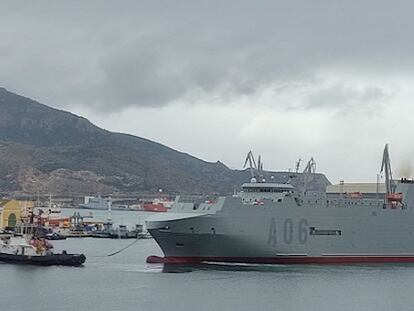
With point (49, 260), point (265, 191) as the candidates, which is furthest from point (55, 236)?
point (265, 191)

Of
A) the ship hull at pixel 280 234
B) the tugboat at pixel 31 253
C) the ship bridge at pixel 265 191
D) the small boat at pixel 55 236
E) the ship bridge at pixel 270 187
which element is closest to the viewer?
the ship hull at pixel 280 234

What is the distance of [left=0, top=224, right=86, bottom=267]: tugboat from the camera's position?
156ft

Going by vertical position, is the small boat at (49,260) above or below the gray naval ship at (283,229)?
below

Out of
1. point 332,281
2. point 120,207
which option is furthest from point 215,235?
point 120,207

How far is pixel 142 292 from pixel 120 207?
158 metres

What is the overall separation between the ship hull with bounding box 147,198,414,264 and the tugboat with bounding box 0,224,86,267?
15.8 feet

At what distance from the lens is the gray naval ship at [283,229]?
150ft

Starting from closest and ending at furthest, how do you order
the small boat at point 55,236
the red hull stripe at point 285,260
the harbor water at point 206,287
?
the harbor water at point 206,287 < the red hull stripe at point 285,260 < the small boat at point 55,236

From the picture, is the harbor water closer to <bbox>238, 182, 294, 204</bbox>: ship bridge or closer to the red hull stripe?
the red hull stripe

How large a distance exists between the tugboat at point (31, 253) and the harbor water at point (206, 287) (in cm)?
87

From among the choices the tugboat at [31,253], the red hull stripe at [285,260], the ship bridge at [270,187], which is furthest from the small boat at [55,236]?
the ship bridge at [270,187]

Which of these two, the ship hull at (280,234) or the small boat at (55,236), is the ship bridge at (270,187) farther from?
the small boat at (55,236)

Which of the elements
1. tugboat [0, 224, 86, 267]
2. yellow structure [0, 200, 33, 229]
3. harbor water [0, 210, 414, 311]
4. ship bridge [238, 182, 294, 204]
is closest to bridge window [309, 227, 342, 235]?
harbor water [0, 210, 414, 311]

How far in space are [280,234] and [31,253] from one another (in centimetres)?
1380
